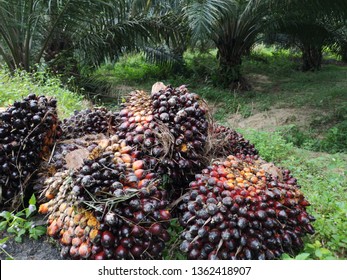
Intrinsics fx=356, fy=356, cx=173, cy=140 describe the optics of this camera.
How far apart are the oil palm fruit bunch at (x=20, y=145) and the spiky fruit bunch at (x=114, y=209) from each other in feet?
0.98

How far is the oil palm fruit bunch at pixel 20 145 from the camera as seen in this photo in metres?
1.59

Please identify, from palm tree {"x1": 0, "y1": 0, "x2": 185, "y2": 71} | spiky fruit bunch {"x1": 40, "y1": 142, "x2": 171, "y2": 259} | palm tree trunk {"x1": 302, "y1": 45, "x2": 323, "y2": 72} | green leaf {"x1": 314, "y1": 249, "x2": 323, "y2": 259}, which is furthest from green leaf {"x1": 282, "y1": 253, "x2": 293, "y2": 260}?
palm tree trunk {"x1": 302, "y1": 45, "x2": 323, "y2": 72}

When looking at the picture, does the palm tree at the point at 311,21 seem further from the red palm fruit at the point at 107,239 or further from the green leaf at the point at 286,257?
the red palm fruit at the point at 107,239

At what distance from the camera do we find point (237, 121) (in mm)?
7277

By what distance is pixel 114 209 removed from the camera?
126 cm

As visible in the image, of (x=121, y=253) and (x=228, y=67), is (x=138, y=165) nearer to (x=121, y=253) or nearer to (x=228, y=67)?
(x=121, y=253)

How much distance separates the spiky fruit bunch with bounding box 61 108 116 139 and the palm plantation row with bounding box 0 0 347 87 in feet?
13.8

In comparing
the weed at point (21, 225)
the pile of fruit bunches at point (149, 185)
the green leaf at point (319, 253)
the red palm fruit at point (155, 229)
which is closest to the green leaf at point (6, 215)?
the weed at point (21, 225)

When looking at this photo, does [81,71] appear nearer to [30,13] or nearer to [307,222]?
[30,13]

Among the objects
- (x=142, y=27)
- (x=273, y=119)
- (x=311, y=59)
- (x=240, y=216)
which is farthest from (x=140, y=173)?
(x=311, y=59)

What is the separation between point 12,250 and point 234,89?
29.1 feet

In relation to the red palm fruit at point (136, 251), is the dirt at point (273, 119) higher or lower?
lower

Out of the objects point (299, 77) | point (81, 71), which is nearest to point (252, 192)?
point (81, 71)

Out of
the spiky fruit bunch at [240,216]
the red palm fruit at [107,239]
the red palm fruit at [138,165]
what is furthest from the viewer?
the red palm fruit at [138,165]
